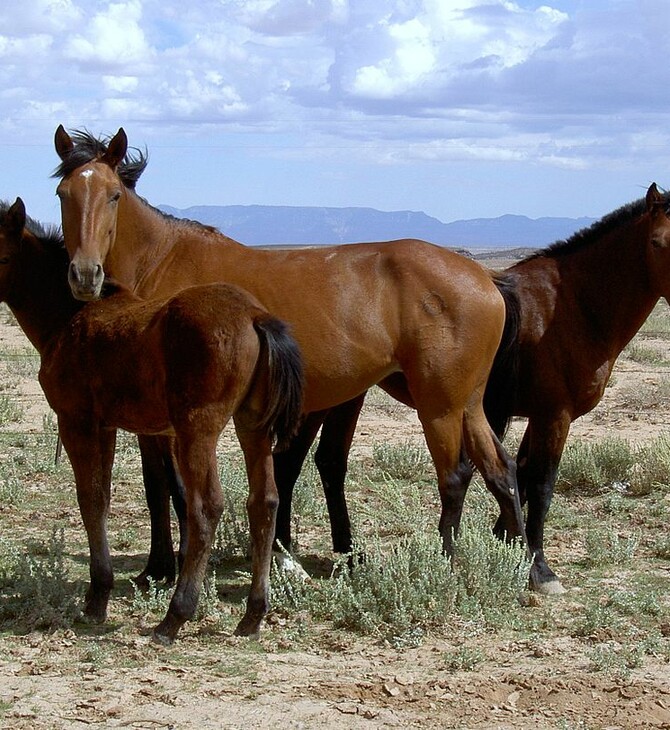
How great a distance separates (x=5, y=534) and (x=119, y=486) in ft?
4.85

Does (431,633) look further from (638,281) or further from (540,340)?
(638,281)

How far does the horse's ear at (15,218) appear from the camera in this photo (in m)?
5.50

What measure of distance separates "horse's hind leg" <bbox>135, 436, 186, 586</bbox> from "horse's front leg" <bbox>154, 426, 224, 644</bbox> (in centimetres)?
86

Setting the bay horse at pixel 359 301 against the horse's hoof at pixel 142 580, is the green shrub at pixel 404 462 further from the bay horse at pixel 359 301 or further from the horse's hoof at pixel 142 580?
the horse's hoof at pixel 142 580

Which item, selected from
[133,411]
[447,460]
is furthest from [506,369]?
[133,411]

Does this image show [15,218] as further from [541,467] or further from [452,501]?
[541,467]

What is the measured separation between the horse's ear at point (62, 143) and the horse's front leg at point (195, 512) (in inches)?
67.7

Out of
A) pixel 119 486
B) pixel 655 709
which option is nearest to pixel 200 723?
pixel 655 709

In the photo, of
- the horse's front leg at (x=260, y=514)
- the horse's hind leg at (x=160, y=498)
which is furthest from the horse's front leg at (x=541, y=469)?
the horse's hind leg at (x=160, y=498)

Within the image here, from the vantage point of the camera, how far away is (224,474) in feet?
24.8

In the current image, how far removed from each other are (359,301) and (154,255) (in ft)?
3.82

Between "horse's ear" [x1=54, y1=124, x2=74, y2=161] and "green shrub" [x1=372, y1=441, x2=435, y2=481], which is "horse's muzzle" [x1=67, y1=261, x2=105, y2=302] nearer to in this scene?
"horse's ear" [x1=54, y1=124, x2=74, y2=161]

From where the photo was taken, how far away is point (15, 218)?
5.51m

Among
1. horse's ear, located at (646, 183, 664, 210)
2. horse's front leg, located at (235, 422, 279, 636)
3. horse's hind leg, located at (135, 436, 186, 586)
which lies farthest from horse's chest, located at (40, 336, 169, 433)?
horse's ear, located at (646, 183, 664, 210)
